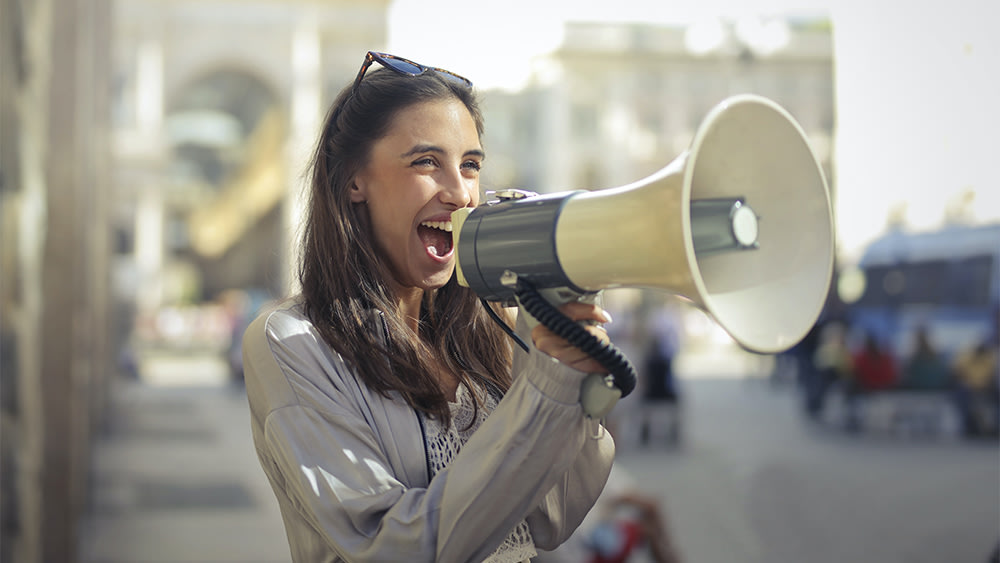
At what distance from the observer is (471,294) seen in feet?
4.83

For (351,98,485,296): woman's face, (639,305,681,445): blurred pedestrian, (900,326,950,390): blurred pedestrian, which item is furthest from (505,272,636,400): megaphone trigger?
(639,305,681,445): blurred pedestrian

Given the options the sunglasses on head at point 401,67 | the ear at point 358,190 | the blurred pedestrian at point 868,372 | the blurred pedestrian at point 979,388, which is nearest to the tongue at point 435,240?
the ear at point 358,190

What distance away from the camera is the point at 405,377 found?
123 centimetres

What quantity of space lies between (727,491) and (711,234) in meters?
6.82

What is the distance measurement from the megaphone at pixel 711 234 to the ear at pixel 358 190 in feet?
0.82

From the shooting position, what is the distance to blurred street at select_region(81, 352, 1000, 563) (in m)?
3.17

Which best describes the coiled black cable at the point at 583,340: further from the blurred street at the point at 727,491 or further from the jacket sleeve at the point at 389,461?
the blurred street at the point at 727,491

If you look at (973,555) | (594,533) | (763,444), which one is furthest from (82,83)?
(763,444)

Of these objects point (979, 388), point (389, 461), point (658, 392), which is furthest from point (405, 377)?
point (658, 392)

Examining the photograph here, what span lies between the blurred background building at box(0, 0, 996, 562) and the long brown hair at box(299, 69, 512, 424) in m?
0.25

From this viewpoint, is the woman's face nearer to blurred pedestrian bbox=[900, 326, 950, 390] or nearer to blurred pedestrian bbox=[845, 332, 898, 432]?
blurred pedestrian bbox=[900, 326, 950, 390]

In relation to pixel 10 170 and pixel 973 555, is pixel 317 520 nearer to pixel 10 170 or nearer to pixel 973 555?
pixel 973 555

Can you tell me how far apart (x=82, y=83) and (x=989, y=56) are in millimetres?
4542

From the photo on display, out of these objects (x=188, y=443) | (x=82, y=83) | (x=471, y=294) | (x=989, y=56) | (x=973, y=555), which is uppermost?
(x=82, y=83)
